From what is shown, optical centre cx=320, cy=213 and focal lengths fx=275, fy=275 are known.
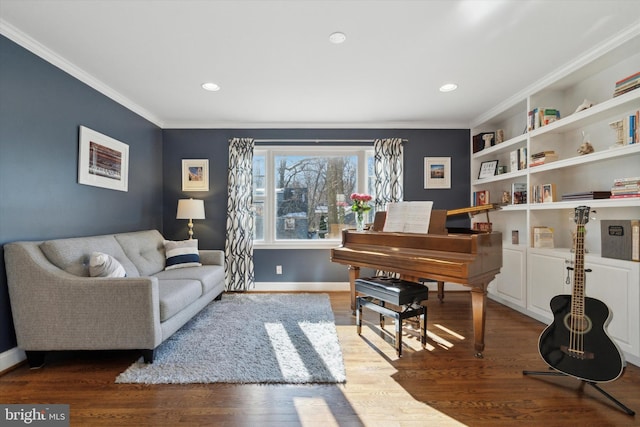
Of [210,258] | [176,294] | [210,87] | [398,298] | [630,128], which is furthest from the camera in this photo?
[210,258]

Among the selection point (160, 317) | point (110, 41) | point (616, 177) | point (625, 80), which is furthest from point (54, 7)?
point (616, 177)

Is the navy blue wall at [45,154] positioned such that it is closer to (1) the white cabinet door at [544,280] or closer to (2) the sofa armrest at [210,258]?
(2) the sofa armrest at [210,258]

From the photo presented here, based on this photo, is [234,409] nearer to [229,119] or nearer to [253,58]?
[253,58]

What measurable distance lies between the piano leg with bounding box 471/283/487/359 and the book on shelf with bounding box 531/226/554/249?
1314 millimetres

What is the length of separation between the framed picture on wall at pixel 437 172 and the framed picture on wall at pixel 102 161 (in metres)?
4.05

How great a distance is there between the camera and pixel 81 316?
2.03 meters

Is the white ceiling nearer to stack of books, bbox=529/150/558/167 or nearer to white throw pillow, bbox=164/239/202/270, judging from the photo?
stack of books, bbox=529/150/558/167

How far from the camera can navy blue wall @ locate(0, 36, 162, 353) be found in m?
2.03

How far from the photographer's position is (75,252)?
226 cm

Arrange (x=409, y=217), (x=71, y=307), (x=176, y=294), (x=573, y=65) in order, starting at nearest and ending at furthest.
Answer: (x=71, y=307) < (x=176, y=294) < (x=573, y=65) < (x=409, y=217)

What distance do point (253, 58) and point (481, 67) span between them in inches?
82.2

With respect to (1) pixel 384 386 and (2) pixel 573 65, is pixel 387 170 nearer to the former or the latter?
(2) pixel 573 65

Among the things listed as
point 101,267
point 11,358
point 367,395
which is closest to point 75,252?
point 101,267

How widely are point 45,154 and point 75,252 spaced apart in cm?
87
